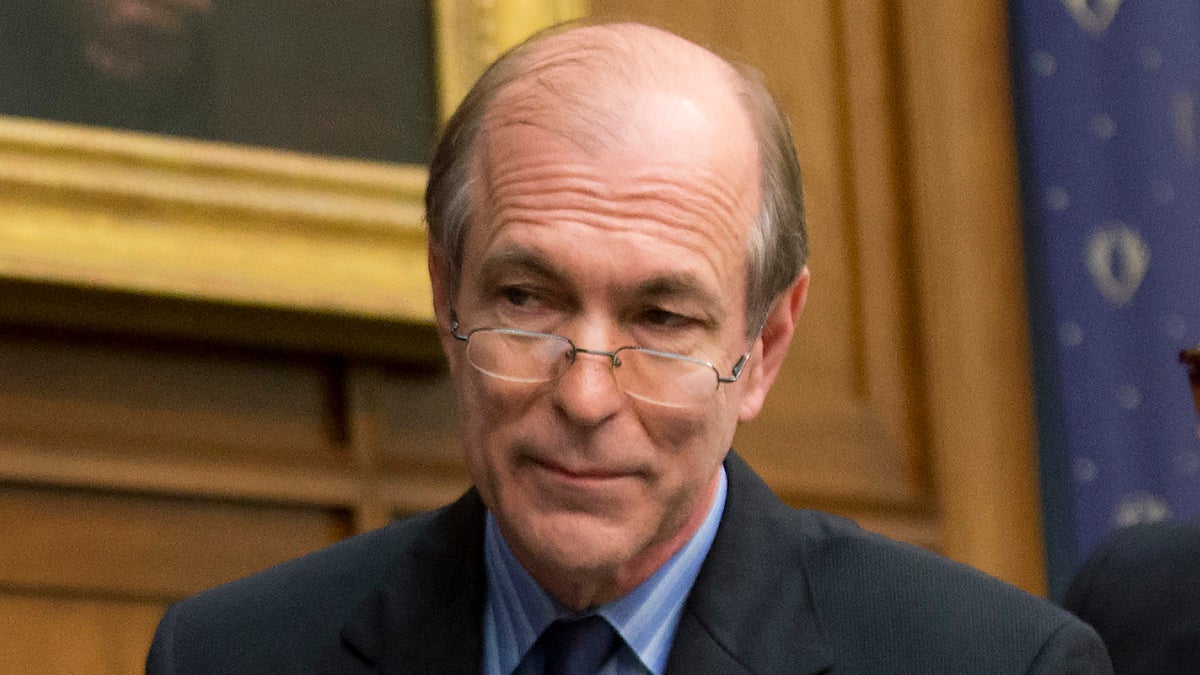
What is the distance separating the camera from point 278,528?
289cm

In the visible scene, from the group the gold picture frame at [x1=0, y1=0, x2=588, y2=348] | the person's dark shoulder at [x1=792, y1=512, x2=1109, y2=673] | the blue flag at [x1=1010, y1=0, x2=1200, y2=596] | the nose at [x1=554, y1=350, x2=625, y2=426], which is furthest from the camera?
the blue flag at [x1=1010, y1=0, x2=1200, y2=596]

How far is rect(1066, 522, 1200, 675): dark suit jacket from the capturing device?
2164 millimetres

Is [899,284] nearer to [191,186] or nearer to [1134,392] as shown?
[1134,392]

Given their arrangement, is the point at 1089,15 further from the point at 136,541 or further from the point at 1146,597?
the point at 136,541

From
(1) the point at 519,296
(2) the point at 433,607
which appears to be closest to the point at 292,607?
(2) the point at 433,607

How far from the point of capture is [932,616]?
1.91 metres

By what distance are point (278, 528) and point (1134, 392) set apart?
1679mm

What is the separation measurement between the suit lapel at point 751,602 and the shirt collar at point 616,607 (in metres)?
0.02

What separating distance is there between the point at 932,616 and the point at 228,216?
132 cm

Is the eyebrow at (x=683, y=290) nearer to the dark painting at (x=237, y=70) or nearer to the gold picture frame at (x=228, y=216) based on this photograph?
the gold picture frame at (x=228, y=216)

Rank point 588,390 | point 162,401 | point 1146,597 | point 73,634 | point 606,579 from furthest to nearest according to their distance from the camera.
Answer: point 162,401 → point 73,634 → point 1146,597 → point 606,579 → point 588,390

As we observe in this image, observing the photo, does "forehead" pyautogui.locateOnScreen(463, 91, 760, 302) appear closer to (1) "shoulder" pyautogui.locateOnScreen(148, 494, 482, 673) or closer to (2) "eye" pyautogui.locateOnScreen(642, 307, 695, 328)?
(2) "eye" pyautogui.locateOnScreen(642, 307, 695, 328)

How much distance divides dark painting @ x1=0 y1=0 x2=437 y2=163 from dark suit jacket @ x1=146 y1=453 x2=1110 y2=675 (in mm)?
912

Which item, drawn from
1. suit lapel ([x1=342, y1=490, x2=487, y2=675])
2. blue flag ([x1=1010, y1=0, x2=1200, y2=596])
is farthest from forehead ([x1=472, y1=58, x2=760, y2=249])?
blue flag ([x1=1010, y1=0, x2=1200, y2=596])
